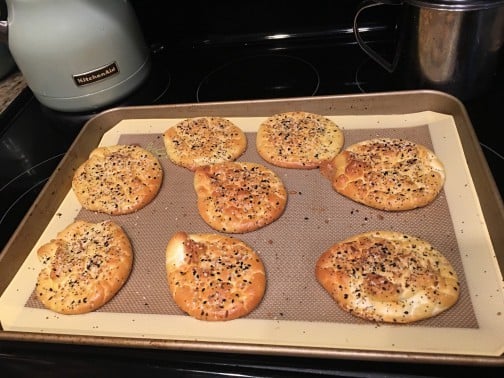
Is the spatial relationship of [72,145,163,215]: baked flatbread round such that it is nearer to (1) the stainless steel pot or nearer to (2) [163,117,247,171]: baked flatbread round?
(2) [163,117,247,171]: baked flatbread round

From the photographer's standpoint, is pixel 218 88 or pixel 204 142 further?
pixel 218 88

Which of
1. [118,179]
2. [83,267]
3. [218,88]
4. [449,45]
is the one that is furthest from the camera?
[218,88]

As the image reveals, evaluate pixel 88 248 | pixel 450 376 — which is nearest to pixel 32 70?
pixel 88 248

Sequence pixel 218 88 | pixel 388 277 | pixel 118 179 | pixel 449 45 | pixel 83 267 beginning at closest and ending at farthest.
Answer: pixel 388 277 → pixel 83 267 → pixel 449 45 → pixel 118 179 → pixel 218 88

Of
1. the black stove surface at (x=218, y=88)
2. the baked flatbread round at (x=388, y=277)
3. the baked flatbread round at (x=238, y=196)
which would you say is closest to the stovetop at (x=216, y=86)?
the black stove surface at (x=218, y=88)

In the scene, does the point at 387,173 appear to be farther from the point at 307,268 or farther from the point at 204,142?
the point at 204,142

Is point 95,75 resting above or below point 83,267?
above

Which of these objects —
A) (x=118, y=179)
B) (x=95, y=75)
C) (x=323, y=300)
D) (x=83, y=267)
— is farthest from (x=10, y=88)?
(x=323, y=300)

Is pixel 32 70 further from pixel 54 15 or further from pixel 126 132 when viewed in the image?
pixel 126 132
